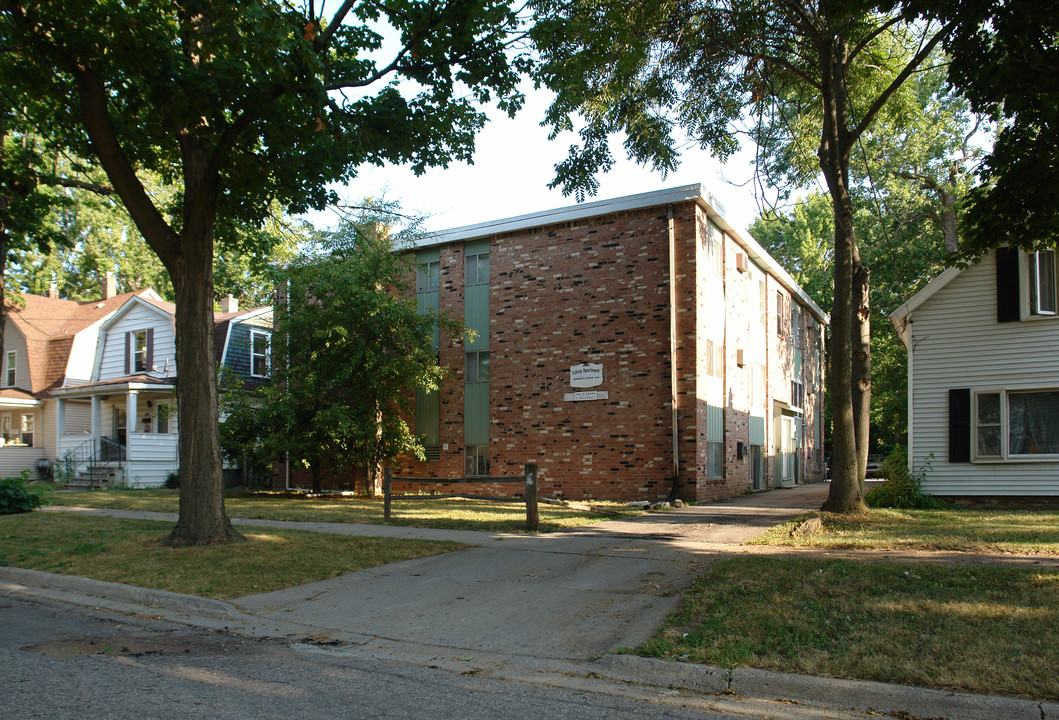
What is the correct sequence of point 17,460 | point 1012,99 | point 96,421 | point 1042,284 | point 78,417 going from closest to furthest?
point 1012,99
point 1042,284
point 96,421
point 17,460
point 78,417

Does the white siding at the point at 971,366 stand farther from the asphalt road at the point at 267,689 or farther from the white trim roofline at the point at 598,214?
the asphalt road at the point at 267,689

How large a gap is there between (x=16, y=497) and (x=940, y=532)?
18.1 meters

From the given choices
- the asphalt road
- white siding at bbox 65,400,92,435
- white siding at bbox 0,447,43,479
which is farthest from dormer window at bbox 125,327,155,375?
the asphalt road

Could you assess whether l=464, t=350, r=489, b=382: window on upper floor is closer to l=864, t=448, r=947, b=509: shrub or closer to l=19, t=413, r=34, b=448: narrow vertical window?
l=864, t=448, r=947, b=509: shrub

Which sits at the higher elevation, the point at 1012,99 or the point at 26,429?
the point at 1012,99

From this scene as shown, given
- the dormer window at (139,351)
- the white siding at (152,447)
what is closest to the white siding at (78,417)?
the dormer window at (139,351)

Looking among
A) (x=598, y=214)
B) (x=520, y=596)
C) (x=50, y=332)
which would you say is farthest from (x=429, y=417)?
(x=50, y=332)

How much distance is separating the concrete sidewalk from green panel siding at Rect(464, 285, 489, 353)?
11.1 meters

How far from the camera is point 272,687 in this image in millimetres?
5086

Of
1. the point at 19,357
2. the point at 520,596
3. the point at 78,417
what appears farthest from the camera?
the point at 19,357

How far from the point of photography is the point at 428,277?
23.9 meters

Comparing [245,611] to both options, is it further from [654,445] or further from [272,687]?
[654,445]

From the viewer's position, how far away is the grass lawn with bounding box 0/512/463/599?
28.1 ft

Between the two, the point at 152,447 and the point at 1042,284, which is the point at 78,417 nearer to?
the point at 152,447
